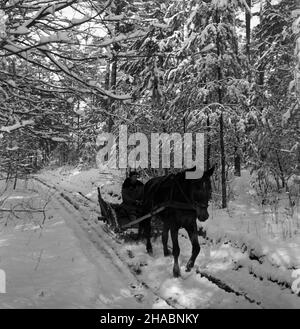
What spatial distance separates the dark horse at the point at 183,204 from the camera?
7.29m

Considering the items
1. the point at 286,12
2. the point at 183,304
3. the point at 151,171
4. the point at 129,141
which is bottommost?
the point at 183,304

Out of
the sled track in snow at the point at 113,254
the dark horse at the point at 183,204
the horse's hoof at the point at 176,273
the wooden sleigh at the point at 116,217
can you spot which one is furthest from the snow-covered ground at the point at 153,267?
the dark horse at the point at 183,204

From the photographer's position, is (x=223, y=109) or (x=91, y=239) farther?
(x=223, y=109)

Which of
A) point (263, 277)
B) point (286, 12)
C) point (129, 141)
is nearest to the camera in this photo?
point (263, 277)

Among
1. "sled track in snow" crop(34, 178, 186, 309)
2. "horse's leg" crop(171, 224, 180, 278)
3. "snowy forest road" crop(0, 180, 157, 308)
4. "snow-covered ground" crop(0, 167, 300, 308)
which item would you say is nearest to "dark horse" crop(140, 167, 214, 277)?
"horse's leg" crop(171, 224, 180, 278)

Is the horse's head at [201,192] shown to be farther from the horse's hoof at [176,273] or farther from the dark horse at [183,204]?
the horse's hoof at [176,273]

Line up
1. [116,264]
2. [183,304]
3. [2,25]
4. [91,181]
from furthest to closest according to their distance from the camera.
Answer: [91,181]
[116,264]
[183,304]
[2,25]

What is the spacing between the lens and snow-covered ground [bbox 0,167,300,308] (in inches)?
245

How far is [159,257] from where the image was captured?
8648 millimetres

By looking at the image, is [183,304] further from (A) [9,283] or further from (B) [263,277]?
(A) [9,283]

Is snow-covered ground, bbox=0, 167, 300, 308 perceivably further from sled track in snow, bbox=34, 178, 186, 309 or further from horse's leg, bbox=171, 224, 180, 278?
horse's leg, bbox=171, 224, 180, 278
